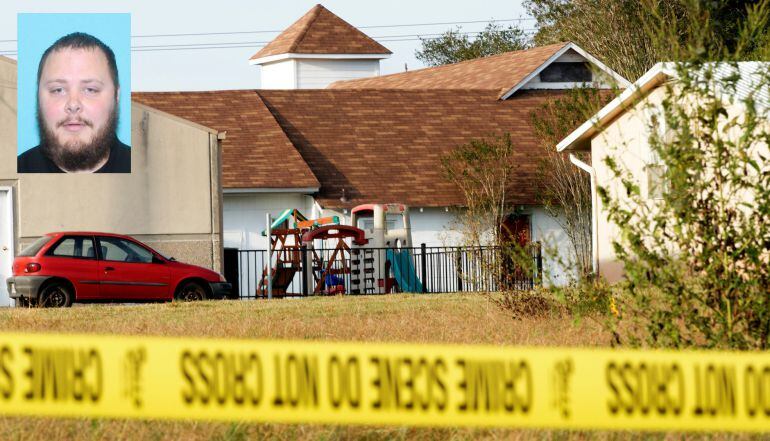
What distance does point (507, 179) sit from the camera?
1297 inches

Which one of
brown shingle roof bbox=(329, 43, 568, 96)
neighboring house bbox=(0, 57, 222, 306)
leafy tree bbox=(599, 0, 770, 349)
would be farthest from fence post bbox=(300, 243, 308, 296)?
leafy tree bbox=(599, 0, 770, 349)

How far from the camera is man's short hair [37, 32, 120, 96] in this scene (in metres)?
26.2

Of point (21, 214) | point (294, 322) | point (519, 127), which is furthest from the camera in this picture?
point (519, 127)

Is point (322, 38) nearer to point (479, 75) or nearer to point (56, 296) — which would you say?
point (479, 75)

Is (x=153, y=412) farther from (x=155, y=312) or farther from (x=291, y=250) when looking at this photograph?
(x=291, y=250)

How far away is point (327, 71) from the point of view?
176 feet

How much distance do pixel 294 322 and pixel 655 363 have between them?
9960mm

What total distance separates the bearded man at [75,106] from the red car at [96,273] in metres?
3.75

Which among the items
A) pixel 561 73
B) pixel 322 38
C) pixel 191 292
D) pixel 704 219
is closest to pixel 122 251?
pixel 191 292

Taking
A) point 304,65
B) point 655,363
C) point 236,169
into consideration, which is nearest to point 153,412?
point 655,363

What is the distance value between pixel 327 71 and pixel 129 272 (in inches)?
1234

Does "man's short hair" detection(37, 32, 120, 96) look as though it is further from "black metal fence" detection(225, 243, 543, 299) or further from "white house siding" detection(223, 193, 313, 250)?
"white house siding" detection(223, 193, 313, 250)

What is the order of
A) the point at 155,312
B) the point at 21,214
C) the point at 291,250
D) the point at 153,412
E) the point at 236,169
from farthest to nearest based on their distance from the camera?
1. the point at 236,169
2. the point at 291,250
3. the point at 21,214
4. the point at 155,312
5. the point at 153,412

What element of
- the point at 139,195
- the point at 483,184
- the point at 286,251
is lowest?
the point at 286,251
